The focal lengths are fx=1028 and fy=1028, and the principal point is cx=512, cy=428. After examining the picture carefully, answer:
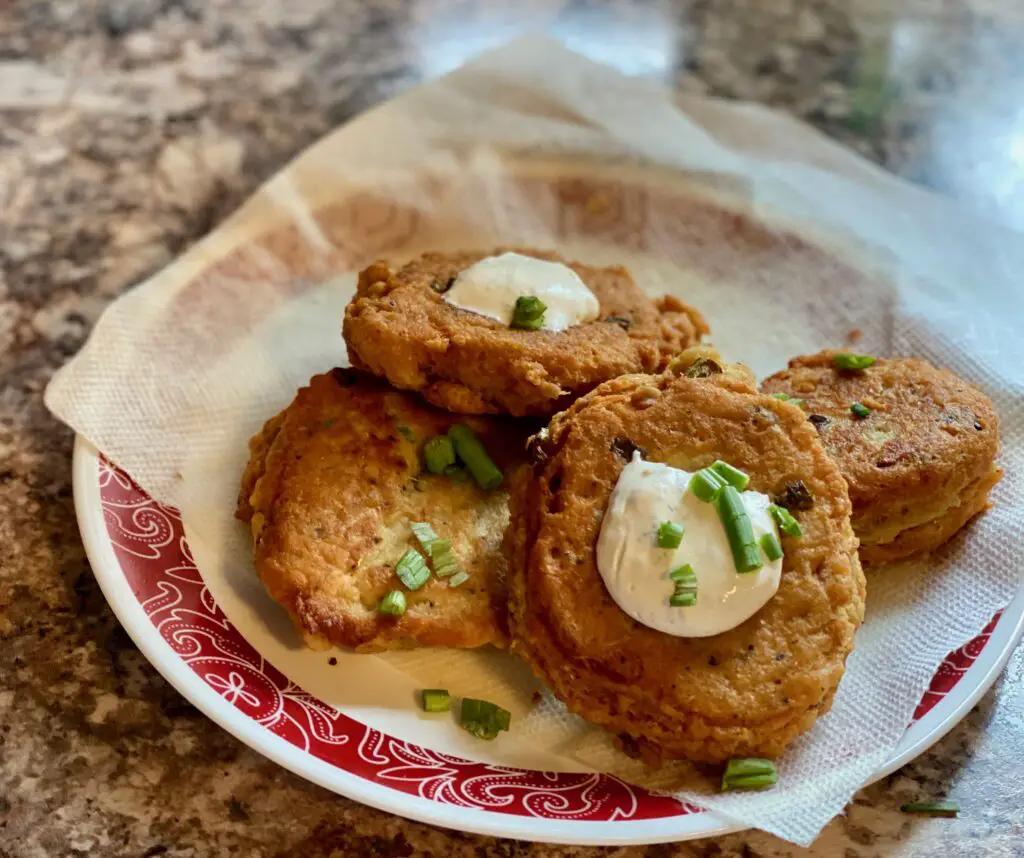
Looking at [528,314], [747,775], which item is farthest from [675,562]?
[528,314]

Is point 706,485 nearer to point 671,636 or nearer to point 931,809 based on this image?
point 671,636

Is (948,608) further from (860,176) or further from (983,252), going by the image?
(860,176)

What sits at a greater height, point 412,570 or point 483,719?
point 412,570

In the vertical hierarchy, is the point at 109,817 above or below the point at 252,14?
below

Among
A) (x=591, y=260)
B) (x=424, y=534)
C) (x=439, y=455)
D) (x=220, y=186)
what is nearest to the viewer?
(x=424, y=534)

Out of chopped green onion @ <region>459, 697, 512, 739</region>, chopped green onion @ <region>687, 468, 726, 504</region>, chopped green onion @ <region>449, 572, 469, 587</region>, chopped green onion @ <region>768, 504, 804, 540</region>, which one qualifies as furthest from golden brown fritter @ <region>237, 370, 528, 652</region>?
chopped green onion @ <region>768, 504, 804, 540</region>

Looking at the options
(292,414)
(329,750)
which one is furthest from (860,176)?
(329,750)

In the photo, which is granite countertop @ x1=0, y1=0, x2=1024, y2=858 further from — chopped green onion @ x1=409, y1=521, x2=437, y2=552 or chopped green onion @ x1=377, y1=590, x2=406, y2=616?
chopped green onion @ x1=409, y1=521, x2=437, y2=552
